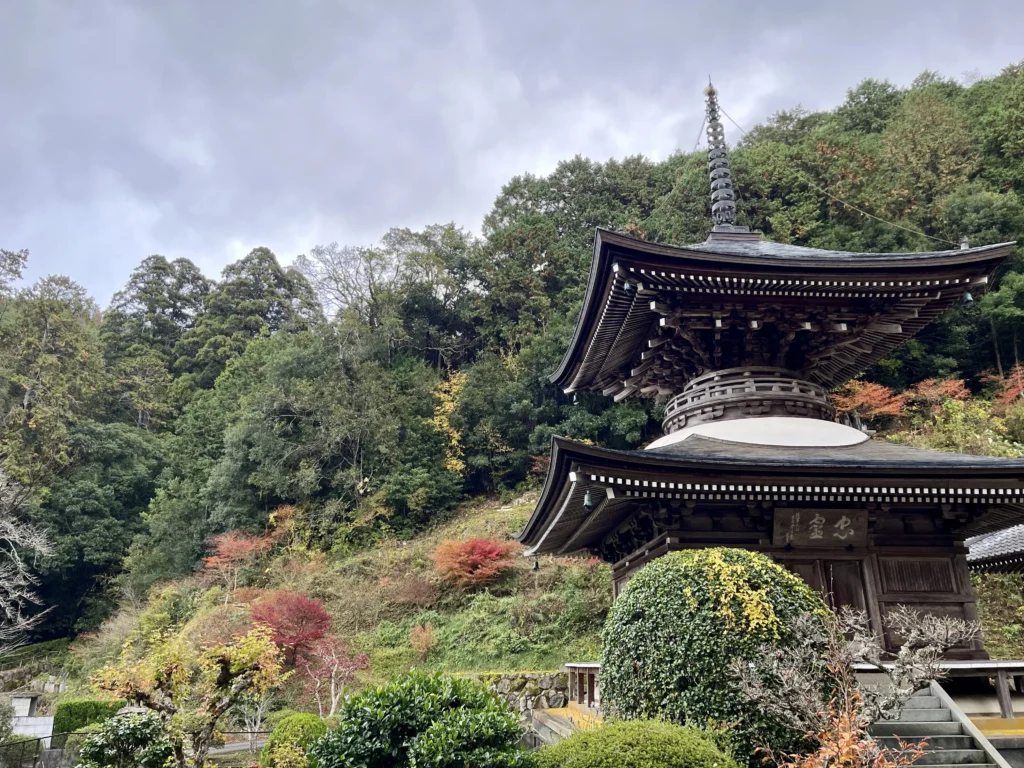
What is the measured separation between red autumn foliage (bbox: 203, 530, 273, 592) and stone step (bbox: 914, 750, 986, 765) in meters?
25.7

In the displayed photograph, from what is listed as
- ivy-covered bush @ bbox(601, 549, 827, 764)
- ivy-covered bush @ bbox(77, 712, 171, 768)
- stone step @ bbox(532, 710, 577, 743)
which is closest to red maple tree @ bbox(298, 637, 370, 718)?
stone step @ bbox(532, 710, 577, 743)

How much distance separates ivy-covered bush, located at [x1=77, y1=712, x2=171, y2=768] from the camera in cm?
884

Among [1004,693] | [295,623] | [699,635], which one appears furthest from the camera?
[295,623]

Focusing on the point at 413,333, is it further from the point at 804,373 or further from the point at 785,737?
the point at 785,737

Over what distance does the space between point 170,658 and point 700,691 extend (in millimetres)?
5869

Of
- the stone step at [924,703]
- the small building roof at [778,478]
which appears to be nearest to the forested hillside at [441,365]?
the small building roof at [778,478]

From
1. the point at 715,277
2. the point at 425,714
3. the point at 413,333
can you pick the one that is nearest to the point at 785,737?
the point at 425,714

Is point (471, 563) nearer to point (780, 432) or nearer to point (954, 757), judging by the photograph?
Result: point (780, 432)

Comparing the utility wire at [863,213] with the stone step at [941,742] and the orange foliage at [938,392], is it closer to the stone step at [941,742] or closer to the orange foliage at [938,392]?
the orange foliage at [938,392]

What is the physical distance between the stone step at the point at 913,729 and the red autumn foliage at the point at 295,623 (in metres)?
14.7

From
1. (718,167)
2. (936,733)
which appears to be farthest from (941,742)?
(718,167)

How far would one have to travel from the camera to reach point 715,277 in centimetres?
867

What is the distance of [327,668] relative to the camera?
17.7m

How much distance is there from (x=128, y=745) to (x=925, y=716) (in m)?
9.65
